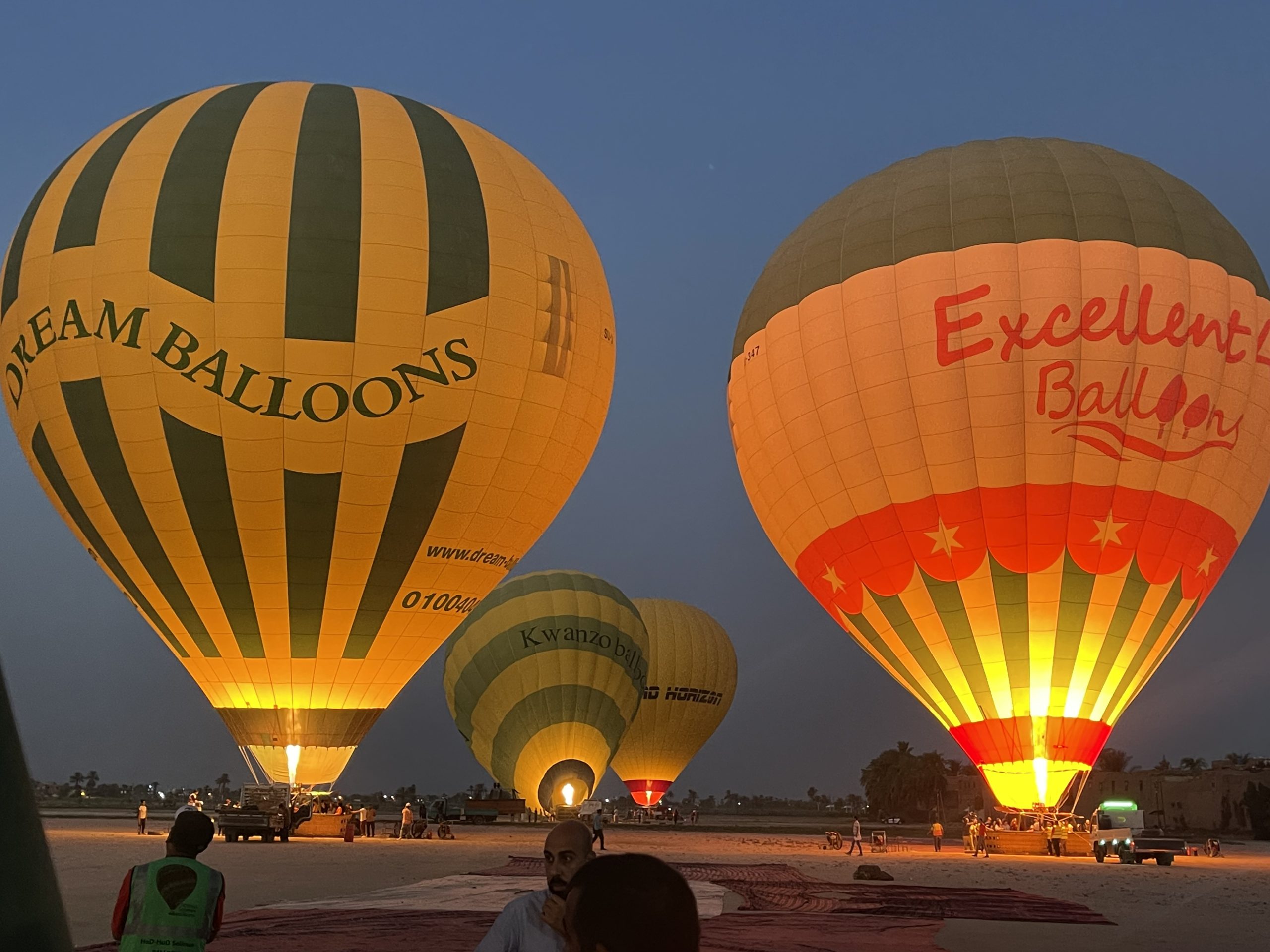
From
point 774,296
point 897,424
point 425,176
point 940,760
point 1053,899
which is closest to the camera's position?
point 1053,899

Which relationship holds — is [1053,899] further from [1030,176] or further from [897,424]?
[1030,176]

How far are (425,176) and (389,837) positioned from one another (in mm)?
15298

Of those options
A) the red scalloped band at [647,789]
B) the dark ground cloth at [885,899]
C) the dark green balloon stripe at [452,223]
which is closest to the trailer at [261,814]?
the dark ground cloth at [885,899]

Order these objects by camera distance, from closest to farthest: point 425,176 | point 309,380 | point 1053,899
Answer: point 1053,899, point 309,380, point 425,176

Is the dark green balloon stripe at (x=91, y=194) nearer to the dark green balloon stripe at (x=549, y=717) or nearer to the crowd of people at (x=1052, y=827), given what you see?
the dark green balloon stripe at (x=549, y=717)

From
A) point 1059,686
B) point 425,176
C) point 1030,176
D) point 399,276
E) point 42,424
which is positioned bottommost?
point 1059,686

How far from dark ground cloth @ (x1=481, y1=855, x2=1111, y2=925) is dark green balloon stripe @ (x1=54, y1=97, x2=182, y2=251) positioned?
10666 mm

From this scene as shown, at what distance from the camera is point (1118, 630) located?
19375 mm

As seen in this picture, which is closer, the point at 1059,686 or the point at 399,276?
the point at 399,276

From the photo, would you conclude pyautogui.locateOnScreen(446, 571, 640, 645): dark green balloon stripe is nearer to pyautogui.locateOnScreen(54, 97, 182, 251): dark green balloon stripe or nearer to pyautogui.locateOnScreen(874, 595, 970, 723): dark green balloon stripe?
pyautogui.locateOnScreen(874, 595, 970, 723): dark green balloon stripe

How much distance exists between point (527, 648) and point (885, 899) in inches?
750

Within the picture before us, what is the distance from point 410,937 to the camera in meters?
8.72

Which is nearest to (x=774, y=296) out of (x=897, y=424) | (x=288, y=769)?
(x=897, y=424)

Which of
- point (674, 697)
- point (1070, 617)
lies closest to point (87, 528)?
point (1070, 617)
